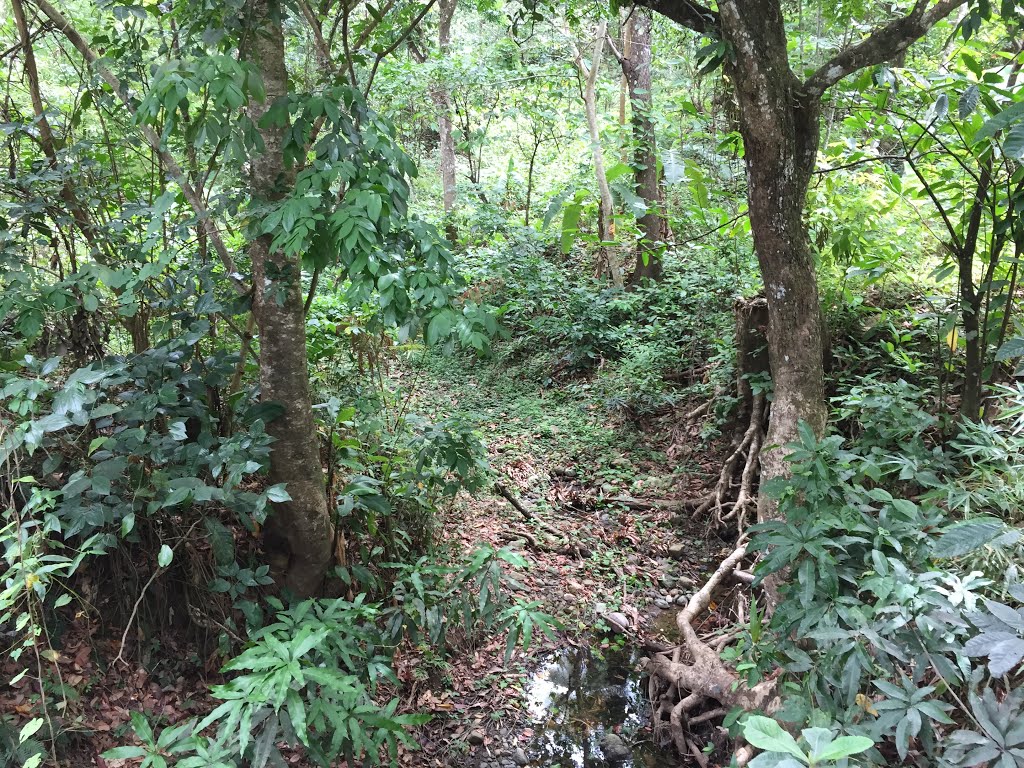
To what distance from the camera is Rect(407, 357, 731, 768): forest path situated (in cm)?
372

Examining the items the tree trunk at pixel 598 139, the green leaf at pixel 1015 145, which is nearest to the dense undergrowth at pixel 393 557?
the green leaf at pixel 1015 145

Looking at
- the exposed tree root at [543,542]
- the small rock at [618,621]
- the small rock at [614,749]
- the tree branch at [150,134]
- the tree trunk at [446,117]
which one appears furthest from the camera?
the tree trunk at [446,117]

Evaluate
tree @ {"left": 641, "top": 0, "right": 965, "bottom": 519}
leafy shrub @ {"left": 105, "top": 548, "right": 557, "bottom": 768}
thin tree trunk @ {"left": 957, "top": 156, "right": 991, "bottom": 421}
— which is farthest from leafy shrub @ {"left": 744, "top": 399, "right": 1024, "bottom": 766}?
leafy shrub @ {"left": 105, "top": 548, "right": 557, "bottom": 768}

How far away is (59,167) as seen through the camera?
3.01m

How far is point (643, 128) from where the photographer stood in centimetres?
809

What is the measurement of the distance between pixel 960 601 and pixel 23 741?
137 inches

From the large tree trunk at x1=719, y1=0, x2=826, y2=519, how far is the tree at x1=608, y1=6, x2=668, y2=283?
4.59 meters

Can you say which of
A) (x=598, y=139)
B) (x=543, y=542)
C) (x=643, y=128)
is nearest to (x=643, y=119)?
(x=643, y=128)

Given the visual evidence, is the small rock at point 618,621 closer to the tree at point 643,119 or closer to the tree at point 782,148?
the tree at point 782,148

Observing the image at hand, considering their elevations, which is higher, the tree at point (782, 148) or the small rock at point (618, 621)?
the tree at point (782, 148)

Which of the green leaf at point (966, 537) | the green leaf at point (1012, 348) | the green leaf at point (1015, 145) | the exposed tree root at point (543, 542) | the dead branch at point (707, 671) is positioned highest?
the green leaf at point (1015, 145)

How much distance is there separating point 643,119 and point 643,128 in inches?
7.3

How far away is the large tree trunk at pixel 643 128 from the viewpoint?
824cm

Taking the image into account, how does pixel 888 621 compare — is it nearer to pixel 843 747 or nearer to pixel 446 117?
pixel 843 747
